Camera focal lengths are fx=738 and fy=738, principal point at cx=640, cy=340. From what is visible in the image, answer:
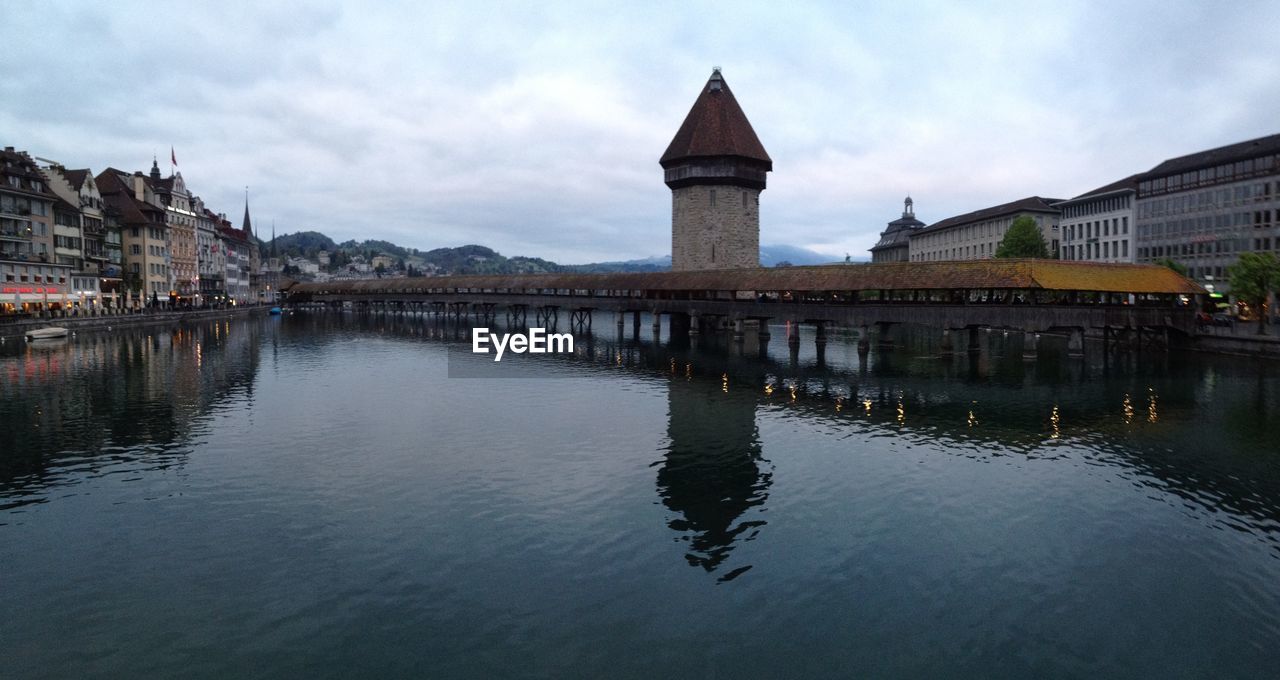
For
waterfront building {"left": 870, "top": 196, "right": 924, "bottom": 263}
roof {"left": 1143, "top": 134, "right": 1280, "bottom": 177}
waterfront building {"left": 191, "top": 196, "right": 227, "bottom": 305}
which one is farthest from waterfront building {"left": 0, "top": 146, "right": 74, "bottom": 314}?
waterfront building {"left": 870, "top": 196, "right": 924, "bottom": 263}

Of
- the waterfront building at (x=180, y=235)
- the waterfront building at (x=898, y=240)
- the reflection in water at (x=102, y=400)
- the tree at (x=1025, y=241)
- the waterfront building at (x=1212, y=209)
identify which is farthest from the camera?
the waterfront building at (x=898, y=240)

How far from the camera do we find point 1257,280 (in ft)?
156

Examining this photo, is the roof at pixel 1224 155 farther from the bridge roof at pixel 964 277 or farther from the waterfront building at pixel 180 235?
the waterfront building at pixel 180 235

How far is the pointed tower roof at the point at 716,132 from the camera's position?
77.8m

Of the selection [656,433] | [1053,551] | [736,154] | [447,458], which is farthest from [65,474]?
[736,154]

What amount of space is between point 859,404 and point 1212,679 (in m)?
21.6

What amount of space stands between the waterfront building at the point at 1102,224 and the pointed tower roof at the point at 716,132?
38.0 m

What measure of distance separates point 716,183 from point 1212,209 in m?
45.9

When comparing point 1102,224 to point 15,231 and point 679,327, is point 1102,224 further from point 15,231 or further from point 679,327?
point 15,231

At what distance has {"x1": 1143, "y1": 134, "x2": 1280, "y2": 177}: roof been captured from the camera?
205ft

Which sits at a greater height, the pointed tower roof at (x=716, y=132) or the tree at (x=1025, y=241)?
the pointed tower roof at (x=716, y=132)

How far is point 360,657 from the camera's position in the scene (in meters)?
10.8

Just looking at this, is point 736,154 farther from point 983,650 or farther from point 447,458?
point 983,650

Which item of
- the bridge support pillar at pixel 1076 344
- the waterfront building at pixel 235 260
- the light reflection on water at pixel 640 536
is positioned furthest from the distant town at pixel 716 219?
the light reflection on water at pixel 640 536
